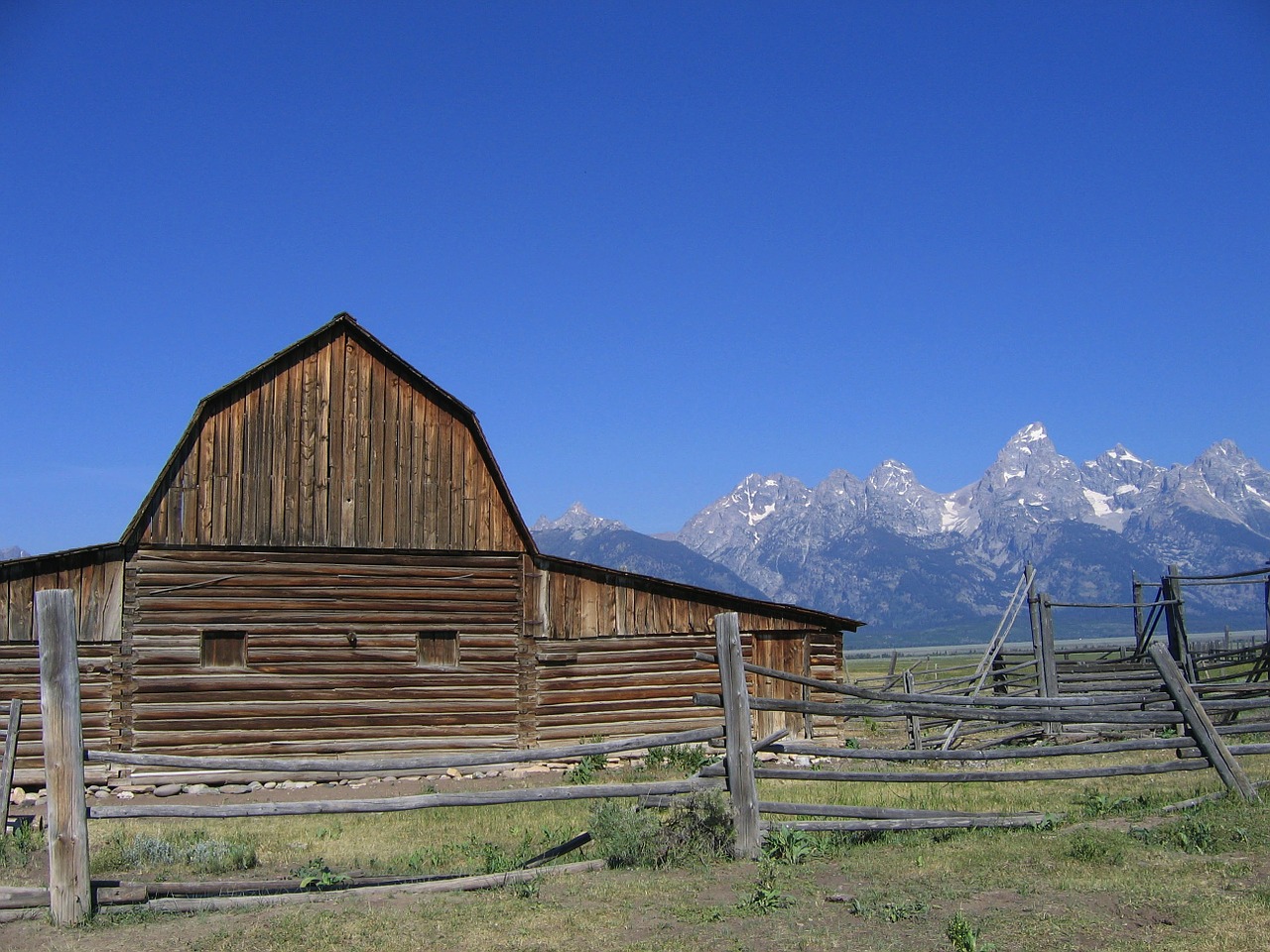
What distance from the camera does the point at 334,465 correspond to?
19.4m

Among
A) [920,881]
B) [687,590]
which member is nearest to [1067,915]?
[920,881]

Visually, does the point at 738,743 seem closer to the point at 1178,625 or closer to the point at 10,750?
the point at 10,750

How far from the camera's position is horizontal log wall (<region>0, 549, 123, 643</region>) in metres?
17.9

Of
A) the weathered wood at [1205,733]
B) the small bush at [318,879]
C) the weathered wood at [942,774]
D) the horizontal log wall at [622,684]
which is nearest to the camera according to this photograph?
the small bush at [318,879]

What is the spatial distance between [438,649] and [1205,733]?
1330 centimetres

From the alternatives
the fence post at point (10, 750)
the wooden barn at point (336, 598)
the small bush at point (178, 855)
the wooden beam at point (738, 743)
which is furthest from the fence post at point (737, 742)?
the wooden barn at point (336, 598)

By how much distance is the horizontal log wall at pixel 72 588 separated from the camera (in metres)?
17.9

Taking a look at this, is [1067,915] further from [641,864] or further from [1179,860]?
[641,864]

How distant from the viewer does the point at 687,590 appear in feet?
70.5

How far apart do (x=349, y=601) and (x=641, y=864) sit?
1176 cm

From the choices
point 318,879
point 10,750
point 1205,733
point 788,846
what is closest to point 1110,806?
point 1205,733

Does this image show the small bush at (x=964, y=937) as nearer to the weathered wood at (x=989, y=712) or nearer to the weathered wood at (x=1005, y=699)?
the weathered wood at (x=989, y=712)

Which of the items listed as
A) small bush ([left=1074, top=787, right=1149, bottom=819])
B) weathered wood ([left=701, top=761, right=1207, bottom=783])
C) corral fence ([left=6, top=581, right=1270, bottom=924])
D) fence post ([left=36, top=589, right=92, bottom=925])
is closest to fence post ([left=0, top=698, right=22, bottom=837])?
corral fence ([left=6, top=581, right=1270, bottom=924])

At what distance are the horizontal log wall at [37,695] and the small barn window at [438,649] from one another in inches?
207
